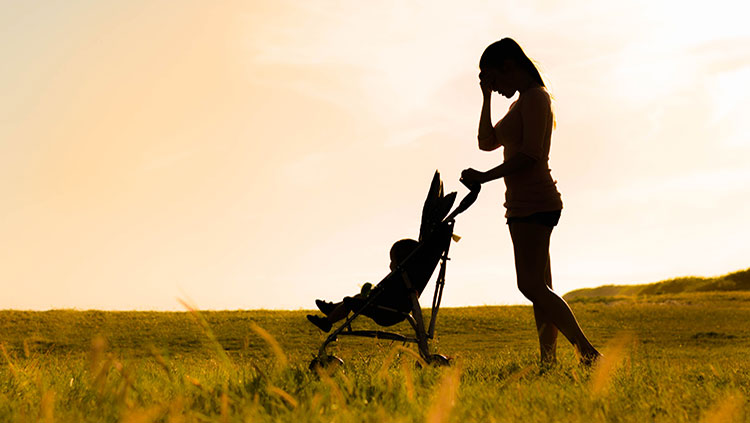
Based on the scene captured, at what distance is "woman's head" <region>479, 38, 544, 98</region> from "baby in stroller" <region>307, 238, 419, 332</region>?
1425 millimetres

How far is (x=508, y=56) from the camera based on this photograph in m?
5.38

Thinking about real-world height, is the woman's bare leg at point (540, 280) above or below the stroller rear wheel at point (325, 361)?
above

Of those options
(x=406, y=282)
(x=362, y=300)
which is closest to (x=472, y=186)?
(x=406, y=282)

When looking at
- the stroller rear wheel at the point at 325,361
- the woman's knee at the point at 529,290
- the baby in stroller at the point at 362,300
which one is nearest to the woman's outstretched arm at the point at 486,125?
the baby in stroller at the point at 362,300

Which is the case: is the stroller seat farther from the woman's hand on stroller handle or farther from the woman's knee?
the woman's knee

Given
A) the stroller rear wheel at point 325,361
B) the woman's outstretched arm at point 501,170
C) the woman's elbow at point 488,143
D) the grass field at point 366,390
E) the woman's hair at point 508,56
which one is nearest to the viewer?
the grass field at point 366,390

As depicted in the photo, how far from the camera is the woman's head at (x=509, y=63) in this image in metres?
5.37

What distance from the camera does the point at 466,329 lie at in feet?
39.9

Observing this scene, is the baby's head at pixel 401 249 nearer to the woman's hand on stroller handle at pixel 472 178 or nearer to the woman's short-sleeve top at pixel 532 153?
the woman's hand on stroller handle at pixel 472 178

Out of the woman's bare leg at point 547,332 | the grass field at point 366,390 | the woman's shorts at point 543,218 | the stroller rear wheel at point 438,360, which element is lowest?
the grass field at point 366,390

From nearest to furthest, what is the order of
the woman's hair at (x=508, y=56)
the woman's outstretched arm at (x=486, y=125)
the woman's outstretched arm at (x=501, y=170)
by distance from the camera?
the woman's outstretched arm at (x=501, y=170) < the woman's hair at (x=508, y=56) < the woman's outstretched arm at (x=486, y=125)

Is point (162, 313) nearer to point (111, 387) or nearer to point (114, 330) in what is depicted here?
point (114, 330)

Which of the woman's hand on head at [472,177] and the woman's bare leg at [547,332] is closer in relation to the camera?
the woman's hand on head at [472,177]

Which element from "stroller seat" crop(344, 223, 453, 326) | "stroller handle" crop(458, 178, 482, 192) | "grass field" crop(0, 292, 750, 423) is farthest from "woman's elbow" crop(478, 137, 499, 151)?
"grass field" crop(0, 292, 750, 423)
